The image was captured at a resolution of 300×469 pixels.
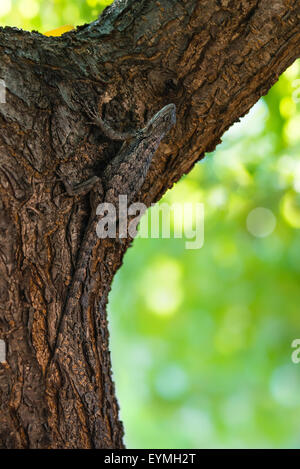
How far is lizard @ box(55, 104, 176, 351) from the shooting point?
292 centimetres

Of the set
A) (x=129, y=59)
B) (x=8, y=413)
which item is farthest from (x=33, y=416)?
(x=129, y=59)

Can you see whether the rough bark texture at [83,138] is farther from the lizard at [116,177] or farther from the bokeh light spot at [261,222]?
the bokeh light spot at [261,222]

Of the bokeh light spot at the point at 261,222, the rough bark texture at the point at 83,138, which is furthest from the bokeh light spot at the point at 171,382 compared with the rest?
the rough bark texture at the point at 83,138

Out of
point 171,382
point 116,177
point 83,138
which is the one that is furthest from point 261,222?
point 83,138

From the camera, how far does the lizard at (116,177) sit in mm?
2924

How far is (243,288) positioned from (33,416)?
15.3ft

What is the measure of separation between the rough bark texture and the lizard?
0.14 ft

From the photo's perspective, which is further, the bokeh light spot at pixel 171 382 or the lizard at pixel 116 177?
the bokeh light spot at pixel 171 382

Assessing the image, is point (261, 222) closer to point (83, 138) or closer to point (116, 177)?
point (116, 177)

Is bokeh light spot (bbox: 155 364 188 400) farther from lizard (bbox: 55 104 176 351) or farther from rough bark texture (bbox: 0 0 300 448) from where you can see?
lizard (bbox: 55 104 176 351)

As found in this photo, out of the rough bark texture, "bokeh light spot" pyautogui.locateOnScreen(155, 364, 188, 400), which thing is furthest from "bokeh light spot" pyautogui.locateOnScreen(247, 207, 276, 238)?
the rough bark texture

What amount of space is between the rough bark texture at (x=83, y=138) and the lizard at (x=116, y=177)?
43 millimetres

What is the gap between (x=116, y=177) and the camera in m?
3.26

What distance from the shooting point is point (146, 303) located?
7.54m
